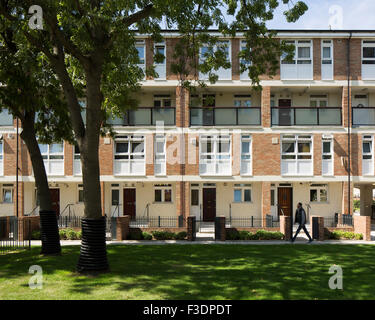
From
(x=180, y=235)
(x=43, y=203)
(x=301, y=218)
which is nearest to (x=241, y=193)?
(x=180, y=235)

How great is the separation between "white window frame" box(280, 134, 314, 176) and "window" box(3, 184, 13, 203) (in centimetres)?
1697

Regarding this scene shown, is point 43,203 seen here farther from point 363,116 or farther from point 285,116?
point 363,116

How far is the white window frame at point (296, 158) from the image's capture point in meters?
20.9

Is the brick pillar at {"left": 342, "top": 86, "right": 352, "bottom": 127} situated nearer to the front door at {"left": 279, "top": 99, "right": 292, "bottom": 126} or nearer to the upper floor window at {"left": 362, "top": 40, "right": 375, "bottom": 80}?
the upper floor window at {"left": 362, "top": 40, "right": 375, "bottom": 80}

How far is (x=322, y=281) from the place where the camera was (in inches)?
325

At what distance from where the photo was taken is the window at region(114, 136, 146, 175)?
20969mm

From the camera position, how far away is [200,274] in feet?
29.2

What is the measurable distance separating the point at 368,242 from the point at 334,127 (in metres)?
7.72

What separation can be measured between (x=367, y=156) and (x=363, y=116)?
2397mm

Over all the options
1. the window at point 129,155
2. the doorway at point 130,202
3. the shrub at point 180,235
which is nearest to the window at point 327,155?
the shrub at point 180,235

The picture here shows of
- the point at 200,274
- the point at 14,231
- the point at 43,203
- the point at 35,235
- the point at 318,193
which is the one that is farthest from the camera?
the point at 318,193

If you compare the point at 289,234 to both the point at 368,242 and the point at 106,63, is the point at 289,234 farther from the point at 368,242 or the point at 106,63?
the point at 106,63

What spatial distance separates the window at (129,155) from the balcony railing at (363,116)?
12746mm
